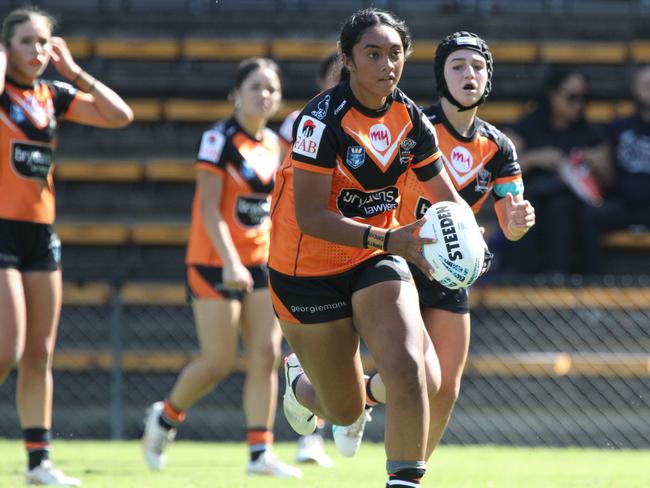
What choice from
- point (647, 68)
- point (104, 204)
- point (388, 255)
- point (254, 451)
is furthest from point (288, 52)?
point (388, 255)

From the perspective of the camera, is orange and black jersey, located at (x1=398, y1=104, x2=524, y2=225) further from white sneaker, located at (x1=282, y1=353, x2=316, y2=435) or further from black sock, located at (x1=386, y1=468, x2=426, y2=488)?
black sock, located at (x1=386, y1=468, x2=426, y2=488)

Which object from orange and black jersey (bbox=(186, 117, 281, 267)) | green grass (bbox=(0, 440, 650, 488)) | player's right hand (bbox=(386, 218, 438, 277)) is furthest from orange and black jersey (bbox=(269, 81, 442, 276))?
orange and black jersey (bbox=(186, 117, 281, 267))

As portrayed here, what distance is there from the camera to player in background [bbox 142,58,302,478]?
7379 mm

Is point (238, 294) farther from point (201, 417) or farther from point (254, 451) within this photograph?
point (201, 417)

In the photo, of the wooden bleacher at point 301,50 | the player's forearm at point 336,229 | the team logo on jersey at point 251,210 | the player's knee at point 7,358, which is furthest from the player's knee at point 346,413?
the wooden bleacher at point 301,50

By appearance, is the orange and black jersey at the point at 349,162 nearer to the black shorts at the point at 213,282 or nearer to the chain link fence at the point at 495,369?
the black shorts at the point at 213,282

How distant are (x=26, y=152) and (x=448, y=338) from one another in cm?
255

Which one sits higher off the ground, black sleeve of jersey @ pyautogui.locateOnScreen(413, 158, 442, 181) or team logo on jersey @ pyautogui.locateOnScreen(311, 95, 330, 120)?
team logo on jersey @ pyautogui.locateOnScreen(311, 95, 330, 120)

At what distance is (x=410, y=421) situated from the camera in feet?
14.3

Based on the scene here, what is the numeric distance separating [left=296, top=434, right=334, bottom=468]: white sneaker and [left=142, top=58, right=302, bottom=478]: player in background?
2.01 ft

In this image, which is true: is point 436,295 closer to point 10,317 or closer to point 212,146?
point 10,317

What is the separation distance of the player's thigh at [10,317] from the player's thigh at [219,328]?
59.2 inches

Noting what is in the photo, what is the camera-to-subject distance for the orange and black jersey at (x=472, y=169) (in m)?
5.52

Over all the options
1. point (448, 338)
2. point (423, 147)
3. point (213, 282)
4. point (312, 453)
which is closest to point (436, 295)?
point (448, 338)
